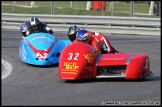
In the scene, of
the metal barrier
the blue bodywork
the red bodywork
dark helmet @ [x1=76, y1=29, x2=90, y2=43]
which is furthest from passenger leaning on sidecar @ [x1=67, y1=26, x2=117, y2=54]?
the metal barrier

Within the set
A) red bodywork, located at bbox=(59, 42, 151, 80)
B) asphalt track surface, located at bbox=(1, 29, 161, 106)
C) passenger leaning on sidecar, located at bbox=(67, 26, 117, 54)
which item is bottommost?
asphalt track surface, located at bbox=(1, 29, 161, 106)

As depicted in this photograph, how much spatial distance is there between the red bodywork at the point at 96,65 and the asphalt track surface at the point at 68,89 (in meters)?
0.16

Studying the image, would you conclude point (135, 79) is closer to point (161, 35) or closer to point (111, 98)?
point (111, 98)

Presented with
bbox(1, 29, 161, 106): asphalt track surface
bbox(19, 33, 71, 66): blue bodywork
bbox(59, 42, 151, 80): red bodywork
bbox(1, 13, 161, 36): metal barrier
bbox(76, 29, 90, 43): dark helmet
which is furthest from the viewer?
Result: bbox(1, 13, 161, 36): metal barrier

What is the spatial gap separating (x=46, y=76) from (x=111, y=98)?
117 inches

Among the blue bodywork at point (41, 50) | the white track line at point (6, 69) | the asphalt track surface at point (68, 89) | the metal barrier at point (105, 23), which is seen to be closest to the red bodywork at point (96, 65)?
the asphalt track surface at point (68, 89)

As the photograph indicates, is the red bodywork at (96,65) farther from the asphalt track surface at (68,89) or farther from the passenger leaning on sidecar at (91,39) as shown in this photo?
the passenger leaning on sidecar at (91,39)

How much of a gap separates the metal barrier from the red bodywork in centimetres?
1076

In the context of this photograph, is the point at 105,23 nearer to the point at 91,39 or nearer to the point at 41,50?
the point at 41,50

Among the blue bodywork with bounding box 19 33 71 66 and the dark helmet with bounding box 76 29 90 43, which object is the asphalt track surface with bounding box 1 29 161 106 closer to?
the blue bodywork with bounding box 19 33 71 66

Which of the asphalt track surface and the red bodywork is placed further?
the red bodywork

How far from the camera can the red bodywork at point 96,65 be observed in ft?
34.6

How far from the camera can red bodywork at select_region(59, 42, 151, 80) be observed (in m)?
10.6

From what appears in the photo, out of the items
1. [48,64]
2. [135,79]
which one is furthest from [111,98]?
[48,64]
